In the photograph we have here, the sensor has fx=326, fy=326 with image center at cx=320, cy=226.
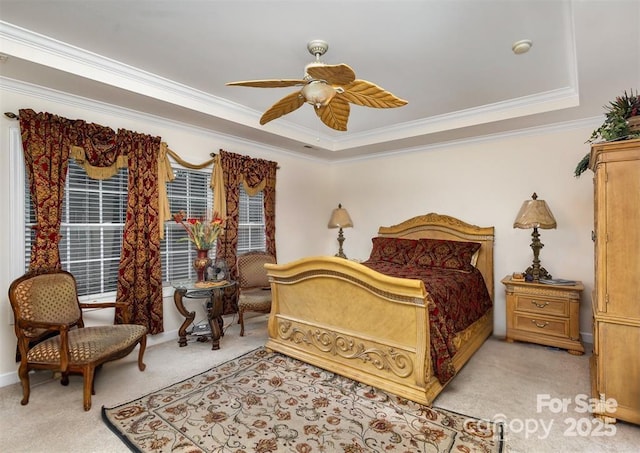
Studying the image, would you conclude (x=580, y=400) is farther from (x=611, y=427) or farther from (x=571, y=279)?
(x=571, y=279)

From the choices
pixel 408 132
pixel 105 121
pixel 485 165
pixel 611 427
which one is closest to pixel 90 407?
pixel 105 121

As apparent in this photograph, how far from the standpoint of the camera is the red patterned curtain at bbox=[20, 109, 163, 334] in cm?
269

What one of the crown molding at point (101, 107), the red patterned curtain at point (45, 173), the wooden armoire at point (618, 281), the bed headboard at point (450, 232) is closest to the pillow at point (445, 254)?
the bed headboard at point (450, 232)

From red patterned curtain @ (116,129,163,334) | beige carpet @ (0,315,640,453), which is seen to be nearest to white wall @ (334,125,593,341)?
beige carpet @ (0,315,640,453)

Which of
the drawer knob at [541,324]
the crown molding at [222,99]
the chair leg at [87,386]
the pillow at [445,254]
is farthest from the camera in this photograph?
the pillow at [445,254]

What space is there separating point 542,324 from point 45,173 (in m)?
4.88

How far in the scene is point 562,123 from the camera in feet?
12.0

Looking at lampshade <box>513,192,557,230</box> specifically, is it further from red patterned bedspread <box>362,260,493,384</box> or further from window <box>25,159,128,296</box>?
window <box>25,159,128,296</box>

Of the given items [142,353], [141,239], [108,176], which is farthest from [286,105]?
[142,353]

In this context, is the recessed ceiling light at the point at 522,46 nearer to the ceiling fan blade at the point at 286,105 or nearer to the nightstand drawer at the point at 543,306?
the ceiling fan blade at the point at 286,105

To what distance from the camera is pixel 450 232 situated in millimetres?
4418

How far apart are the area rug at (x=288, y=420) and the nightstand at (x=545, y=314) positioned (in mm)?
1787

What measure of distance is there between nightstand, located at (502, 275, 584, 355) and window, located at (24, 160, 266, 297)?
12.1 ft

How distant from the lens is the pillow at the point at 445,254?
12.5 feet
